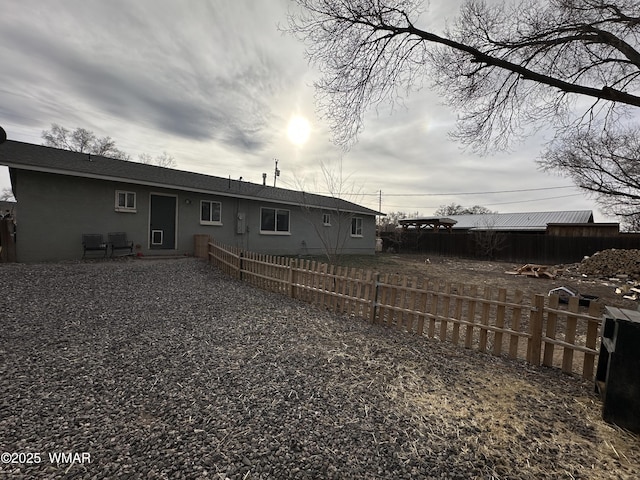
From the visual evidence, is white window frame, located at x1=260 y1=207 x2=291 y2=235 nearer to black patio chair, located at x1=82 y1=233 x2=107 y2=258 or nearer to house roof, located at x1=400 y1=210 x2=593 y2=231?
black patio chair, located at x1=82 y1=233 x2=107 y2=258

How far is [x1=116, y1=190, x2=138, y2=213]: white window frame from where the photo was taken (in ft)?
31.4

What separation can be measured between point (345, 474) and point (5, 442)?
2.09 m

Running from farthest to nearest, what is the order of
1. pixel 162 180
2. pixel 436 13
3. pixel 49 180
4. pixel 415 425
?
1. pixel 162 180
2. pixel 49 180
3. pixel 436 13
4. pixel 415 425

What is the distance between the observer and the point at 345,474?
1.69 metres

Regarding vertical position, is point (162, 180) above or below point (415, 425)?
above

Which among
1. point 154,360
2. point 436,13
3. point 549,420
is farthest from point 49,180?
point 549,420

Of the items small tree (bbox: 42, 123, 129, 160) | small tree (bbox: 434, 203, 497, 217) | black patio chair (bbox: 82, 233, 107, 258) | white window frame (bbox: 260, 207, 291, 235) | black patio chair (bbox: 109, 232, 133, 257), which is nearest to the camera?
black patio chair (bbox: 82, 233, 107, 258)

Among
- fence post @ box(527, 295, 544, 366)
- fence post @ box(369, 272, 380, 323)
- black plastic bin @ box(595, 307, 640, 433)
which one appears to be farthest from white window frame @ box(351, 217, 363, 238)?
black plastic bin @ box(595, 307, 640, 433)

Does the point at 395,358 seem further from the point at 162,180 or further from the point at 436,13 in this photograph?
the point at 162,180

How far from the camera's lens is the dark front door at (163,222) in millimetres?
10336

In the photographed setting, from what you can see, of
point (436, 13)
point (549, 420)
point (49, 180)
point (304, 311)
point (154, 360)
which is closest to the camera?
point (549, 420)

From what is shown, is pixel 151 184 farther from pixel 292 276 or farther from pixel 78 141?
pixel 78 141

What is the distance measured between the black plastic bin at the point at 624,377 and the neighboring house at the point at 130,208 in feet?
24.7

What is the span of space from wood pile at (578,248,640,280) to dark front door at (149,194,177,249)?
17.6 metres
